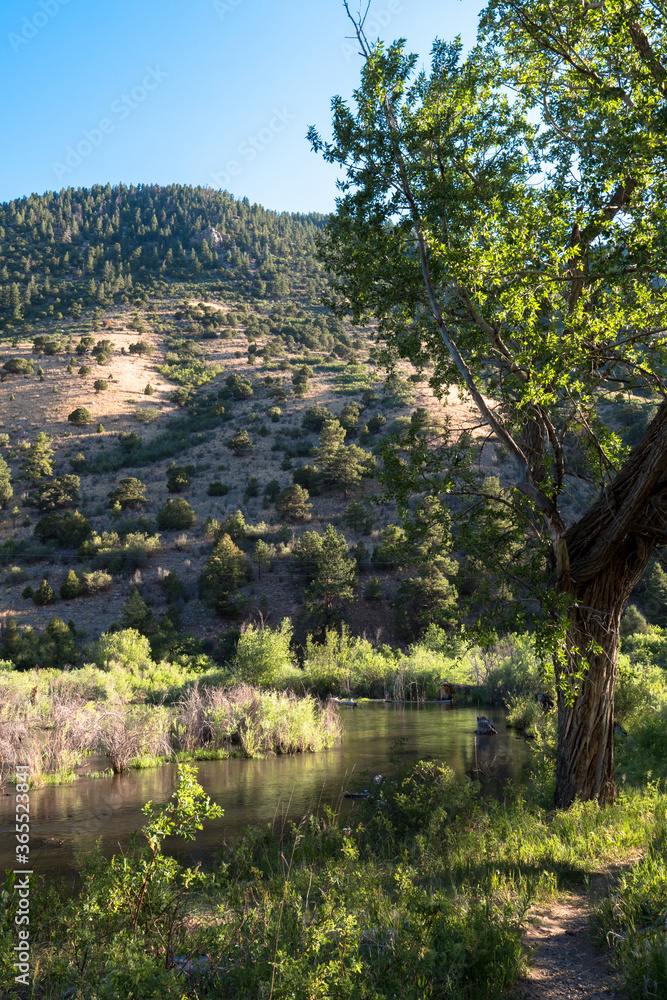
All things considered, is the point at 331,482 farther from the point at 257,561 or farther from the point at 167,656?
the point at 167,656

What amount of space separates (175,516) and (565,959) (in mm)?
38709

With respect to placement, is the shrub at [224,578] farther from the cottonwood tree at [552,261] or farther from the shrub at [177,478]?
the cottonwood tree at [552,261]

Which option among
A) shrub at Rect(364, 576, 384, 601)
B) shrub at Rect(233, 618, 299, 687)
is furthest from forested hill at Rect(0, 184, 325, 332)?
shrub at Rect(233, 618, 299, 687)

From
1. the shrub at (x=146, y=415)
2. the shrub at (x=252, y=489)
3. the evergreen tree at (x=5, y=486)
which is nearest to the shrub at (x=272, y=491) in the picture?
the shrub at (x=252, y=489)

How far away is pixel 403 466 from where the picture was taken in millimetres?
7641

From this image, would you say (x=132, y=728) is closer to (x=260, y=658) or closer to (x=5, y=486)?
(x=260, y=658)

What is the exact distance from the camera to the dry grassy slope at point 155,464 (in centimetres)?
3422

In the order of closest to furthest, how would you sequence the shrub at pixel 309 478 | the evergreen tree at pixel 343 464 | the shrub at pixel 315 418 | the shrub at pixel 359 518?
the shrub at pixel 359 518, the evergreen tree at pixel 343 464, the shrub at pixel 309 478, the shrub at pixel 315 418

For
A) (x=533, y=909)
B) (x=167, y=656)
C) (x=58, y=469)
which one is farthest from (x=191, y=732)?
(x=58, y=469)

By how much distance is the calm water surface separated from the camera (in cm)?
940

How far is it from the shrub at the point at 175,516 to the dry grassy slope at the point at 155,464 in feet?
2.06

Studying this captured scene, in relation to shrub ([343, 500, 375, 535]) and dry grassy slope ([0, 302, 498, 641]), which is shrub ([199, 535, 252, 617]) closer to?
dry grassy slope ([0, 302, 498, 641])

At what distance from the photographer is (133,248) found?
318 feet

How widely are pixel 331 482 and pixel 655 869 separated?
1578 inches
